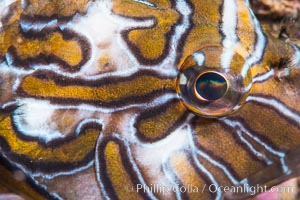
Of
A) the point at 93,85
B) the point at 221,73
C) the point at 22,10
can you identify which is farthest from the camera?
the point at 22,10

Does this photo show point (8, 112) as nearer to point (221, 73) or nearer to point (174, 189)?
point (174, 189)

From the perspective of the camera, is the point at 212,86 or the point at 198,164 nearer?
the point at 212,86

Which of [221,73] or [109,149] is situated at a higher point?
[221,73]

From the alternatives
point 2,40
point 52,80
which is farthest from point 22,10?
point 52,80

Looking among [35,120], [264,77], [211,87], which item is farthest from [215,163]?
[35,120]

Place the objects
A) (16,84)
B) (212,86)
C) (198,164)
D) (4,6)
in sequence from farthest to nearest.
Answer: (4,6), (16,84), (198,164), (212,86)

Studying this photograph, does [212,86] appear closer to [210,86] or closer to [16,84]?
[210,86]

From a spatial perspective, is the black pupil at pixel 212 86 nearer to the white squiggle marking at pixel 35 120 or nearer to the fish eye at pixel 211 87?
the fish eye at pixel 211 87

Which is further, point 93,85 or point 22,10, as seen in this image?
point 22,10
